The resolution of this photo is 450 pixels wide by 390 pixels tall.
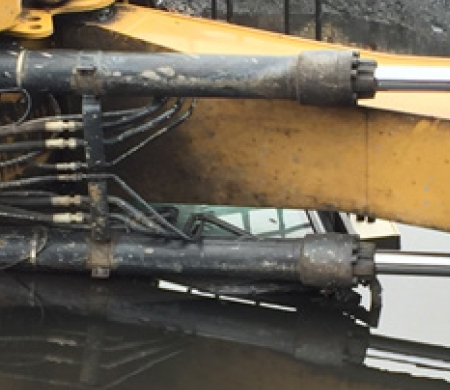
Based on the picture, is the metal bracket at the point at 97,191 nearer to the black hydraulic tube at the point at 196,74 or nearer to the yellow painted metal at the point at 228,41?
the black hydraulic tube at the point at 196,74

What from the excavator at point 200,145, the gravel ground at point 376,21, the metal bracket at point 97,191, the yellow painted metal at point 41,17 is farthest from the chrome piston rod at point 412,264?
the gravel ground at point 376,21

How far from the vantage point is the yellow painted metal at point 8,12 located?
2666mm

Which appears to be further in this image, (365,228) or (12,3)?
(365,228)

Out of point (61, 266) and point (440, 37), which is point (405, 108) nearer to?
point (61, 266)

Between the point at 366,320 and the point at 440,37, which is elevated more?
the point at 440,37

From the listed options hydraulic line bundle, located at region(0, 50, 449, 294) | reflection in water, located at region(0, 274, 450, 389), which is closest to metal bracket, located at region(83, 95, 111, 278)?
hydraulic line bundle, located at region(0, 50, 449, 294)

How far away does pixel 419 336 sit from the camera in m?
2.66

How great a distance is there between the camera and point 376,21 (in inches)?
189

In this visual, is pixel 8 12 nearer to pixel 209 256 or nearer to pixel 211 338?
pixel 209 256

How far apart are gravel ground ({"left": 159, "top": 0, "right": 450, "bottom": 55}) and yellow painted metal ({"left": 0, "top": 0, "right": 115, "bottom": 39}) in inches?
73.6

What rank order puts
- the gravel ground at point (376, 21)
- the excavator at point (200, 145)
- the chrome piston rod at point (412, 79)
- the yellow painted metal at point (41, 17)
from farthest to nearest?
the gravel ground at point (376, 21) → the yellow painted metal at point (41, 17) → the excavator at point (200, 145) → the chrome piston rod at point (412, 79)

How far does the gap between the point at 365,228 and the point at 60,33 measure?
104 centimetres

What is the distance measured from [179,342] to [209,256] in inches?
9.2

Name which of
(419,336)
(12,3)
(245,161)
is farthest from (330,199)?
(12,3)
